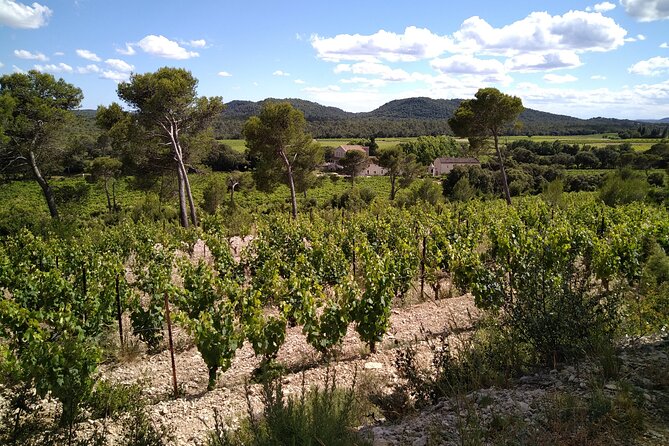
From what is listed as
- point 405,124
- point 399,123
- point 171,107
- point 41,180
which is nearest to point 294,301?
point 171,107

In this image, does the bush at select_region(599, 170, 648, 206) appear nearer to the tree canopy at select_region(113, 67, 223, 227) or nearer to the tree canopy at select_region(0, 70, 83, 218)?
the tree canopy at select_region(113, 67, 223, 227)

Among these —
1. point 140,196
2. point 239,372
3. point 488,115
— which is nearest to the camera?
point 239,372

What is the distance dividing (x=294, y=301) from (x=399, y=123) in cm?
12258

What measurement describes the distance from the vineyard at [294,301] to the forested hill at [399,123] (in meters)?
15.4

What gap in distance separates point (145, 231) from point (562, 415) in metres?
13.0

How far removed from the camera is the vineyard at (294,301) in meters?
4.56

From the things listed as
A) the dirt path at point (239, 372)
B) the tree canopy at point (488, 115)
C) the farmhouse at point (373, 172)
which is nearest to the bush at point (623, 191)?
the tree canopy at point (488, 115)

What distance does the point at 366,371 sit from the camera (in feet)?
18.5

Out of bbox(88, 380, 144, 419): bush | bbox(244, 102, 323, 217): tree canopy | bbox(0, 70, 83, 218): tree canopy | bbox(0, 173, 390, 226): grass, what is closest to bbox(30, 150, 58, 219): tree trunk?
bbox(0, 70, 83, 218): tree canopy

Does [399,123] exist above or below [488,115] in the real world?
above

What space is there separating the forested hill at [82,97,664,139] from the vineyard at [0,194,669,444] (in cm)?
1536

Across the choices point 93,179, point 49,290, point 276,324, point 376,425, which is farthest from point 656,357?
point 93,179

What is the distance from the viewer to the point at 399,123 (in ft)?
407

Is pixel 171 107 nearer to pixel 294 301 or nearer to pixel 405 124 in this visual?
pixel 294 301
